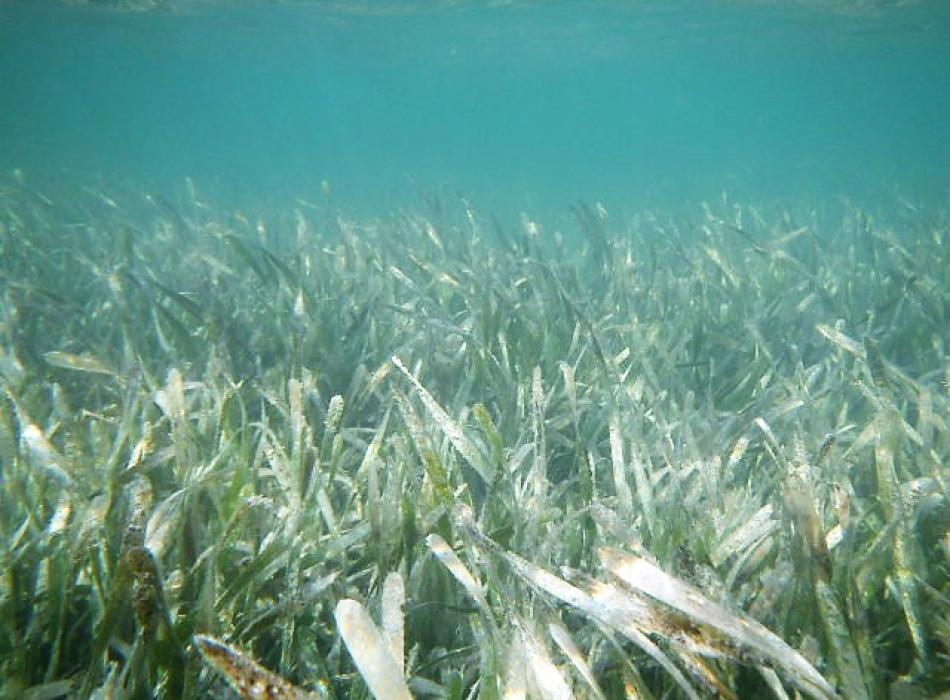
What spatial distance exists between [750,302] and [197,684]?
5238 millimetres

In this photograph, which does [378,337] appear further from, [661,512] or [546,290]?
[661,512]

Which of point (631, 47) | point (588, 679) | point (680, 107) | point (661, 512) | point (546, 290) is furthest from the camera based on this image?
point (680, 107)

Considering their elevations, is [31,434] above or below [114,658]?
above

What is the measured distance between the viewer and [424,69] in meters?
61.1

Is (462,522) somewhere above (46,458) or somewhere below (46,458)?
above

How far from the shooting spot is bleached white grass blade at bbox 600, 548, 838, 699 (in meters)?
1.13

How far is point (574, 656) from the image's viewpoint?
4.20ft

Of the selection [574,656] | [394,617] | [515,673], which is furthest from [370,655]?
[574,656]

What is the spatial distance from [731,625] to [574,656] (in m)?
0.34

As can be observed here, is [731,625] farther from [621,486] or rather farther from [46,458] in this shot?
[46,458]

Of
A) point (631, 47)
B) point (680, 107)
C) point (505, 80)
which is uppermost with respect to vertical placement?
point (631, 47)

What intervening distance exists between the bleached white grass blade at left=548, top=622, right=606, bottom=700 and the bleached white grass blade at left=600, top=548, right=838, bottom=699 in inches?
9.0

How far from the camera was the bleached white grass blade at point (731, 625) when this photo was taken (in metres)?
1.13

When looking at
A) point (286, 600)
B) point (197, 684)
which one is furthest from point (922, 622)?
point (197, 684)
